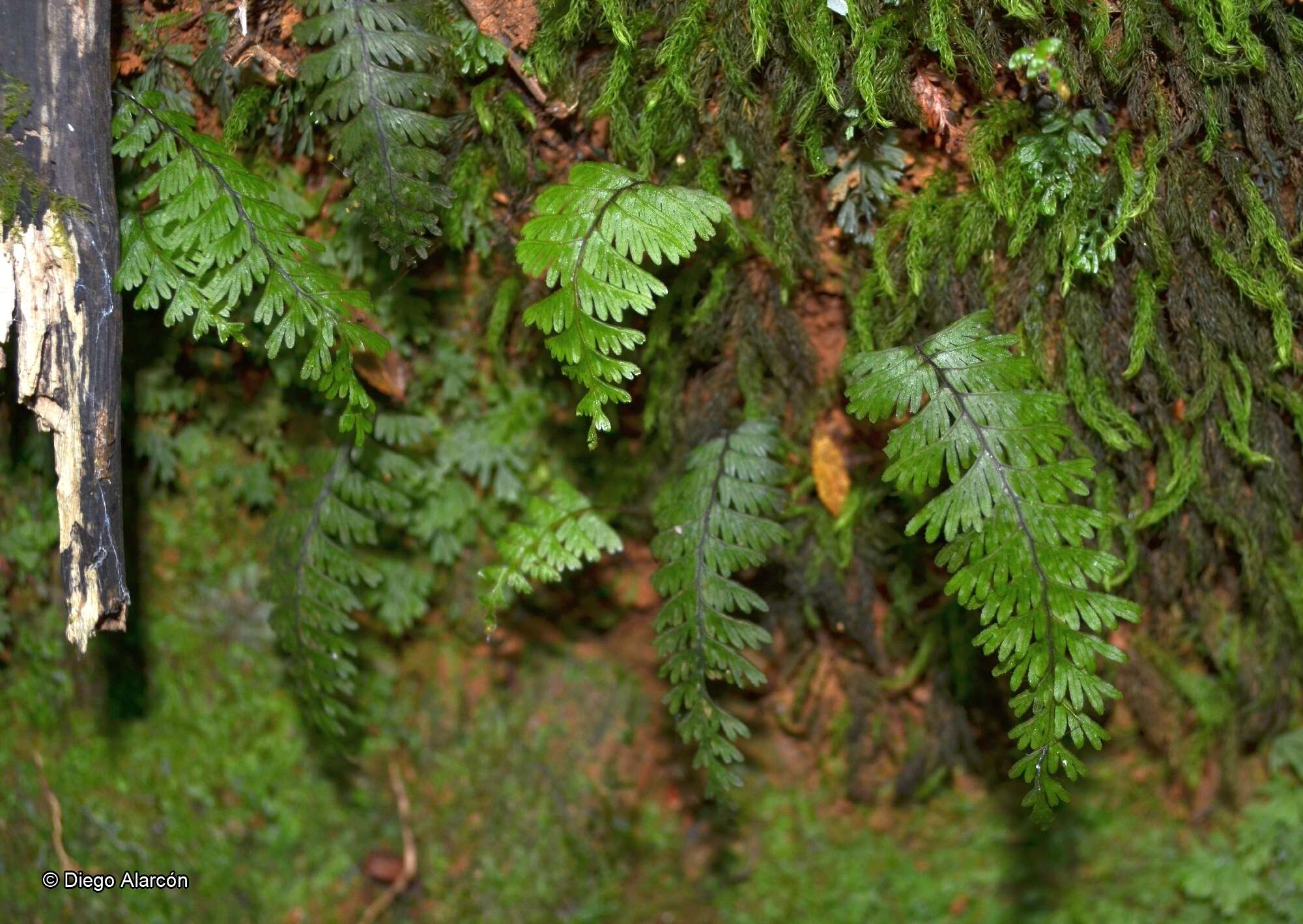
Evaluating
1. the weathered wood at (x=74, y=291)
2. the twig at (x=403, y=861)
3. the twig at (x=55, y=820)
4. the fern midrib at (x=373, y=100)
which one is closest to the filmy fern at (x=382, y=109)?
the fern midrib at (x=373, y=100)

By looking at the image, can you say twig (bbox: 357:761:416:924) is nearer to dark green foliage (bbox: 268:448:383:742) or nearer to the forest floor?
the forest floor

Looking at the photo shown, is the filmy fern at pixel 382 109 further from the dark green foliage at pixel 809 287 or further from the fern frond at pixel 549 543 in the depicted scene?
the fern frond at pixel 549 543

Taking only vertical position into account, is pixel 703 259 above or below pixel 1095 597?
above

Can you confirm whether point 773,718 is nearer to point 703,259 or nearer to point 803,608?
point 803,608

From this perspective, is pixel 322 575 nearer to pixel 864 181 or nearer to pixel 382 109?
pixel 382 109

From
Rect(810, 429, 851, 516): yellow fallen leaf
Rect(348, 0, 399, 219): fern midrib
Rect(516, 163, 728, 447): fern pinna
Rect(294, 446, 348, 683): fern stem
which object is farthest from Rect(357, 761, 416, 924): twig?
Rect(348, 0, 399, 219): fern midrib

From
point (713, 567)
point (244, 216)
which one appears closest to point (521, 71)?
point (244, 216)

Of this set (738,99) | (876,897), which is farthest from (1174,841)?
(738,99)
